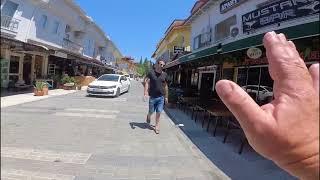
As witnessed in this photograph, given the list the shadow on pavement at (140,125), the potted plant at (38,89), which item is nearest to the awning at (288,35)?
the shadow on pavement at (140,125)

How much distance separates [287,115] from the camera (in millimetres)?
1005

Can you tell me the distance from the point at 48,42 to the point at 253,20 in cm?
1472

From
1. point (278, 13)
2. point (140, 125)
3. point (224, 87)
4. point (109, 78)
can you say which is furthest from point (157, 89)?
point (109, 78)

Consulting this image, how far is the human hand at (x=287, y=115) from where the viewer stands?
99cm

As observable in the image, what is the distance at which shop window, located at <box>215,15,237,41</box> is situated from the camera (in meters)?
18.2

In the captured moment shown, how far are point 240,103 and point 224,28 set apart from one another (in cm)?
1902

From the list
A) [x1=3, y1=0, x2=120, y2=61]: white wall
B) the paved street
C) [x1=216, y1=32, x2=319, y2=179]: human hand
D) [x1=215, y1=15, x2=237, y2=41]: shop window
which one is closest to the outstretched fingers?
[x1=216, y1=32, x2=319, y2=179]: human hand

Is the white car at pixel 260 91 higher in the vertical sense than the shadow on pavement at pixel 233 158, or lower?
higher

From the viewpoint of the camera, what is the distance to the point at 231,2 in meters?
18.1

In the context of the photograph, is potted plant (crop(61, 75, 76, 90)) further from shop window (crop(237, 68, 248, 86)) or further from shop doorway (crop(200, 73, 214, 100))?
shop window (crop(237, 68, 248, 86))

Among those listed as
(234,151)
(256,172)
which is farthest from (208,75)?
(256,172)

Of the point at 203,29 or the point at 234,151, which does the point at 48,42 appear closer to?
the point at 203,29

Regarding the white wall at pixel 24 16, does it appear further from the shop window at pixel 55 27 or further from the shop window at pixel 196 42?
the shop window at pixel 196 42

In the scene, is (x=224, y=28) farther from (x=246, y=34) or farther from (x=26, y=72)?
(x=26, y=72)
